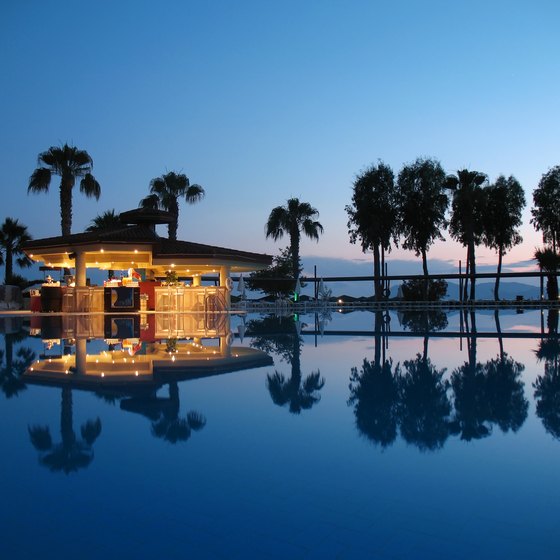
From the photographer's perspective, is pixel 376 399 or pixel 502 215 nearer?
pixel 376 399

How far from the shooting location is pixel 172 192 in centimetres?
3497

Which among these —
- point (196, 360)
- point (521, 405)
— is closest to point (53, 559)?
point (521, 405)

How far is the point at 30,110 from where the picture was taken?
35719 mm

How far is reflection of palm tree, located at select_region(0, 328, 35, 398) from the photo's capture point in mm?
5965

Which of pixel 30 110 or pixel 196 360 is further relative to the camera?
pixel 30 110

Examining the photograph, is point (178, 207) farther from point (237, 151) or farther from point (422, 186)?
point (422, 186)

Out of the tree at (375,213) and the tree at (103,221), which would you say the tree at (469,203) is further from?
the tree at (103,221)

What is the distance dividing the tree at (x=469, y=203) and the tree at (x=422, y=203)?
3.20 ft

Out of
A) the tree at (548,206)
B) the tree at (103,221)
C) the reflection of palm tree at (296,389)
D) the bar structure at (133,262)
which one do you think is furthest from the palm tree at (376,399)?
the tree at (548,206)

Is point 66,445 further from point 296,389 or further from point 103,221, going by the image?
point 103,221

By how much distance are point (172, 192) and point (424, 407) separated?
31842 mm

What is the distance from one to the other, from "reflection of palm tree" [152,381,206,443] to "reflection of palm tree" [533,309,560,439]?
2.72m

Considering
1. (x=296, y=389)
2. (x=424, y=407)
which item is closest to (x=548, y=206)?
(x=296, y=389)

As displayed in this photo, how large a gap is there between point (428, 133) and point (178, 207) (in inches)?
630
